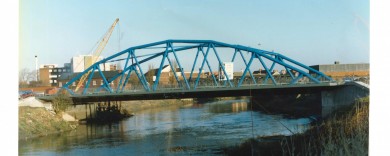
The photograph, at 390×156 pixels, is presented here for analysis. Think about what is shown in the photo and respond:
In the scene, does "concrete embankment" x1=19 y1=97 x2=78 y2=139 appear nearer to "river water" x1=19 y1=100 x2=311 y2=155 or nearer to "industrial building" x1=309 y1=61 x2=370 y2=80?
"river water" x1=19 y1=100 x2=311 y2=155

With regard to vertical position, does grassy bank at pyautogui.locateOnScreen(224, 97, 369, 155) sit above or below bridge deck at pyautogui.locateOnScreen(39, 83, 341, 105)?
below

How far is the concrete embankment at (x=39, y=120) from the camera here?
734 inches

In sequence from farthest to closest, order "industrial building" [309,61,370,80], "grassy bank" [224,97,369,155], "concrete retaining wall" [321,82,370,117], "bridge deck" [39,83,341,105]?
"industrial building" [309,61,370,80]
"bridge deck" [39,83,341,105]
"concrete retaining wall" [321,82,370,117]
"grassy bank" [224,97,369,155]

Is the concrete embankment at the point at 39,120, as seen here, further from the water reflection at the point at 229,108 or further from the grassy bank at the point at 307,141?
the water reflection at the point at 229,108

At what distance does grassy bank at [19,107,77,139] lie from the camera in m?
18.5

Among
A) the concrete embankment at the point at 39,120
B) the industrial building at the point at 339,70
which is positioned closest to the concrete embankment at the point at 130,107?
the concrete embankment at the point at 39,120

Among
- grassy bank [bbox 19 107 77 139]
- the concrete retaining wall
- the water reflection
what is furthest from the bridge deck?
the water reflection

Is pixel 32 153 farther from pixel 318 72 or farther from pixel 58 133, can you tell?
pixel 318 72

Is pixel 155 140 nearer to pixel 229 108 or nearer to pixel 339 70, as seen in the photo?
pixel 229 108

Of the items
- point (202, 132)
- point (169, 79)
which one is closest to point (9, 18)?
point (202, 132)

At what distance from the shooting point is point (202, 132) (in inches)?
694

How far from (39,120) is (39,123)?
0.49 metres

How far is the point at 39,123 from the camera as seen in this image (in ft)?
66.6
